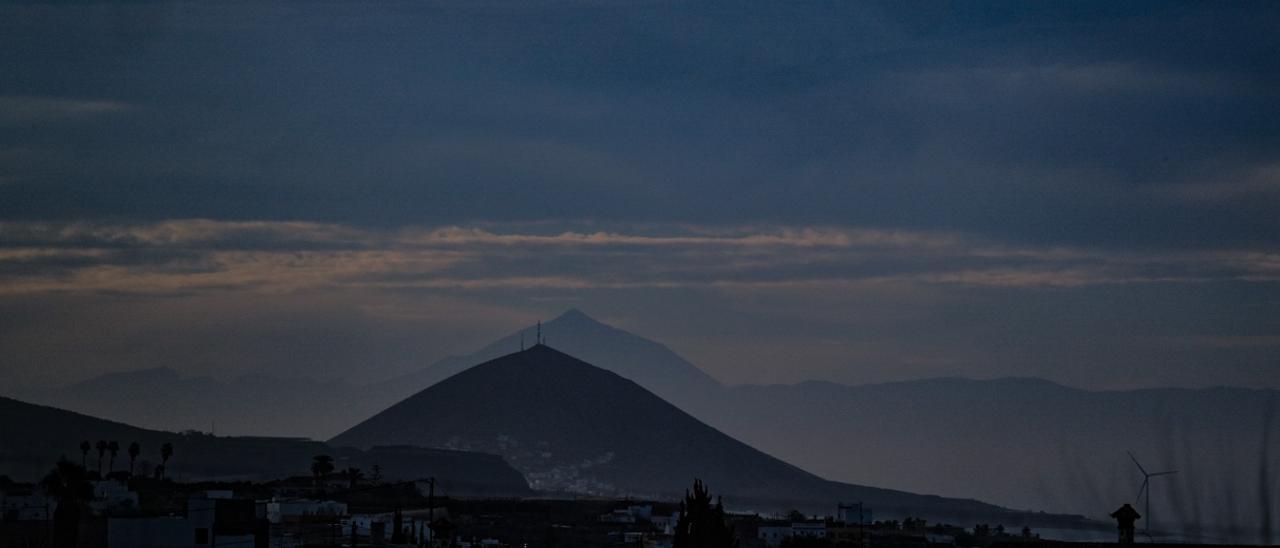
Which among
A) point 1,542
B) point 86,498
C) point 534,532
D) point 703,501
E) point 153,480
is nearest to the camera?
point 703,501

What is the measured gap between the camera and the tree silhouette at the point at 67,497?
280ft

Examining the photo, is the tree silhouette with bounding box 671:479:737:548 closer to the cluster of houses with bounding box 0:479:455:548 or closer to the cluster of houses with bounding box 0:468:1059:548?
the cluster of houses with bounding box 0:468:1059:548

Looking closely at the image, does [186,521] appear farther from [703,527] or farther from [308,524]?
[308,524]

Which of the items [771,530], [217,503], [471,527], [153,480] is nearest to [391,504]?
[471,527]

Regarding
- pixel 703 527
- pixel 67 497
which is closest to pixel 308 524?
pixel 67 497

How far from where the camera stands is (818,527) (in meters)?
166

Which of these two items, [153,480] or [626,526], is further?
[626,526]

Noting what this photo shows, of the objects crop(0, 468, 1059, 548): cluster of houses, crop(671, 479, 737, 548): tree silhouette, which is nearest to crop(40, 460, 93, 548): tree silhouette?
crop(0, 468, 1059, 548): cluster of houses

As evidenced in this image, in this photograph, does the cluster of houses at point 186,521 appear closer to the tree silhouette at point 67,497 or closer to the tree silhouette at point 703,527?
the tree silhouette at point 67,497

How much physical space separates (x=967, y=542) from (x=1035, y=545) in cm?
9226

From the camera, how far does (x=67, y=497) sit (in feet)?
288

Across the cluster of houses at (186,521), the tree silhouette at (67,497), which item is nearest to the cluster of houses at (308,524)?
the cluster of houses at (186,521)

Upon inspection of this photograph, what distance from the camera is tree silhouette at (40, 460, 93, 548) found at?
85.2 metres

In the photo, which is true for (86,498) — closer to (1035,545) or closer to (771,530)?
(1035,545)
